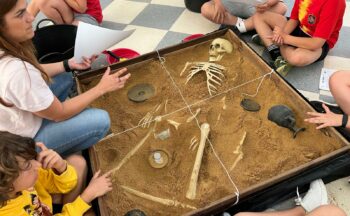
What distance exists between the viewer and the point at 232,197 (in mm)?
1235

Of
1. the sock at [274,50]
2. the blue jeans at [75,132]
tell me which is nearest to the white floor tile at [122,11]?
the sock at [274,50]

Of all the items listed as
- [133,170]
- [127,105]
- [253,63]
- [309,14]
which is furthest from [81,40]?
[309,14]

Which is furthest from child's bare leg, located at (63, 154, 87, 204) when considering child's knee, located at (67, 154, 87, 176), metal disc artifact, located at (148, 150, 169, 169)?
metal disc artifact, located at (148, 150, 169, 169)

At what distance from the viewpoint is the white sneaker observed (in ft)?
4.16

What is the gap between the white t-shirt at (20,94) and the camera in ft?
3.57

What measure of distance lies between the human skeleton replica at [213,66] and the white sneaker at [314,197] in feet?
2.30

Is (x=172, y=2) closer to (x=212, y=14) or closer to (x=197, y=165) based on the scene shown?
(x=212, y=14)

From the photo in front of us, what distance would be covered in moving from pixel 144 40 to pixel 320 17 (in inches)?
47.2

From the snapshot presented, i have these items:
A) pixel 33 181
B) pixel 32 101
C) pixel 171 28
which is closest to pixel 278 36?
pixel 171 28

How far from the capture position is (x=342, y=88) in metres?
1.56

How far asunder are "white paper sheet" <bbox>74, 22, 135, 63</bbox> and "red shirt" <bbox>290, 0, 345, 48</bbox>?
103 cm

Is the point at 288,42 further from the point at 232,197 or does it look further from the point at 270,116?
the point at 232,197

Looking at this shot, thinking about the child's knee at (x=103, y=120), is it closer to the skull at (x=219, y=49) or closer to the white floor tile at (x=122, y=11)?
the skull at (x=219, y=49)

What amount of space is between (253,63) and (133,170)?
3.07ft
